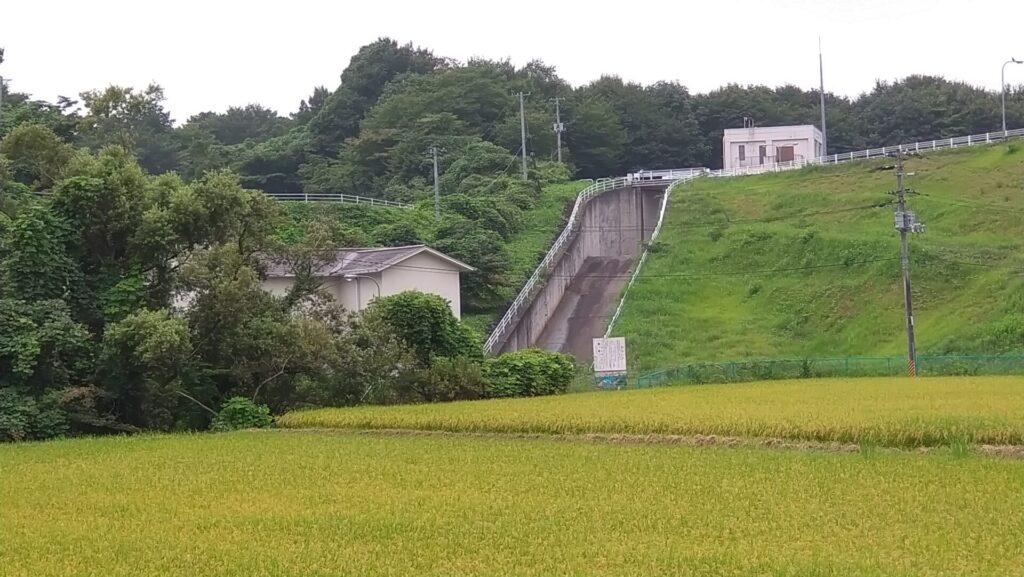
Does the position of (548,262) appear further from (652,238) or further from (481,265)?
(652,238)

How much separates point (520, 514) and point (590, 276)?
4244 cm

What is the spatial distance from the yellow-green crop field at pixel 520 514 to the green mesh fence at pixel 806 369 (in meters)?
17.2

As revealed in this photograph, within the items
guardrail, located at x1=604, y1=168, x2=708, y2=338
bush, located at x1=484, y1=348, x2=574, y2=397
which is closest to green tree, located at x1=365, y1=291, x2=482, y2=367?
bush, located at x1=484, y1=348, x2=574, y2=397

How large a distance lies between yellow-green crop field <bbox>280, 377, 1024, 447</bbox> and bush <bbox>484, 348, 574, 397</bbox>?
8.09 feet

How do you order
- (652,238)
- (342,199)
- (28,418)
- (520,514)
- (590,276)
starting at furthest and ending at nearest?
(342,199), (652,238), (590,276), (28,418), (520,514)

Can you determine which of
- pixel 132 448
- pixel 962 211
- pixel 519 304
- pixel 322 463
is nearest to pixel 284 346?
pixel 132 448

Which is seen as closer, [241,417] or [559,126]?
[241,417]

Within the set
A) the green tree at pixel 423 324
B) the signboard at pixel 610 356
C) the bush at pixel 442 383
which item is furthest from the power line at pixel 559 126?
the bush at pixel 442 383

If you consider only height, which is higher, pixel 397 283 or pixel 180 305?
pixel 397 283

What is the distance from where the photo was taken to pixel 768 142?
77.7m

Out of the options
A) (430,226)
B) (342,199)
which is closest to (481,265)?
(430,226)

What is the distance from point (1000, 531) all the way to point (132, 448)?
59.6ft

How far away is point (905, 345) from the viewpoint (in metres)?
41.1

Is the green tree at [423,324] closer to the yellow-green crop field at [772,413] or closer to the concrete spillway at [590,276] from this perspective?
the yellow-green crop field at [772,413]
